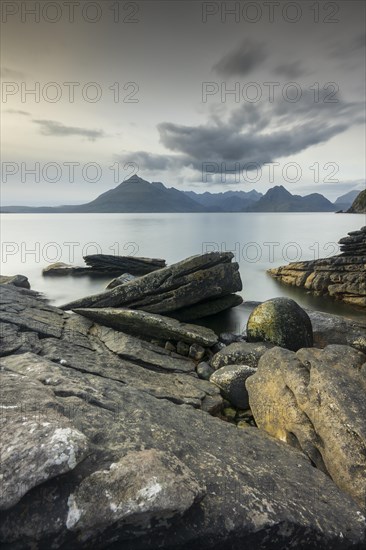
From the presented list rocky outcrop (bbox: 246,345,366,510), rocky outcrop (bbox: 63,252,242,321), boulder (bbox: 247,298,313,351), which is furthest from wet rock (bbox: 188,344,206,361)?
rocky outcrop (bbox: 246,345,366,510)

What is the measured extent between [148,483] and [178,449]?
176cm

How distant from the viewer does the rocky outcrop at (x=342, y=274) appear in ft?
108

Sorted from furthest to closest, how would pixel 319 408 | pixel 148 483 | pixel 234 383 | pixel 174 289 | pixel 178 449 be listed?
pixel 174 289, pixel 234 383, pixel 319 408, pixel 178 449, pixel 148 483

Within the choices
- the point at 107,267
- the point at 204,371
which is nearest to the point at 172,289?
the point at 204,371

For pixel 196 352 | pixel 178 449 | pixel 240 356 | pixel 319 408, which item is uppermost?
pixel 178 449

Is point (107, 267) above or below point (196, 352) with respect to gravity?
above

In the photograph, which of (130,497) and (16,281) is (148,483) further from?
(16,281)

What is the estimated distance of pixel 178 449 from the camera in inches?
234

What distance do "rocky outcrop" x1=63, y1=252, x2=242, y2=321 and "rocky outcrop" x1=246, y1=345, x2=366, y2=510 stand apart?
10.2m

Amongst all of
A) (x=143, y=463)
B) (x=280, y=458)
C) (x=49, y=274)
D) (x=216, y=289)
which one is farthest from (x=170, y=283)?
(x=49, y=274)

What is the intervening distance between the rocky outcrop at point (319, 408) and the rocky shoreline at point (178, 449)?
3 centimetres

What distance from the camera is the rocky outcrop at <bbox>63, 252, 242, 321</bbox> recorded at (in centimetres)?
2022

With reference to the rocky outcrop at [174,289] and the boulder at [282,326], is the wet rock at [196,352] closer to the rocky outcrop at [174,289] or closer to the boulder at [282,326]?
the boulder at [282,326]

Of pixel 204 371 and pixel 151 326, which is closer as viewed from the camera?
pixel 204 371
